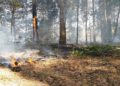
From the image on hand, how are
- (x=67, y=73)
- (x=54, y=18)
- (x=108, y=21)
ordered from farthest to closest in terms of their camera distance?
(x=54, y=18) < (x=108, y=21) < (x=67, y=73)

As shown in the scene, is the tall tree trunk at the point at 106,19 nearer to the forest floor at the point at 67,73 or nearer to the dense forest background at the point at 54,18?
the dense forest background at the point at 54,18

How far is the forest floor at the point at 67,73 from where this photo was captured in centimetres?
831

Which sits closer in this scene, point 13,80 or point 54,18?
point 13,80

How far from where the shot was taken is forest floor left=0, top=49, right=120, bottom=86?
27.3 ft

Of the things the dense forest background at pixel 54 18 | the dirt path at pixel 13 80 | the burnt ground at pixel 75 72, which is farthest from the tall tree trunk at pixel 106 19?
the dirt path at pixel 13 80

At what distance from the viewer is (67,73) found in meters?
9.32

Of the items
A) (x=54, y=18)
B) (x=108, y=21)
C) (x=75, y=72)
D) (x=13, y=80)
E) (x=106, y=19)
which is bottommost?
(x=13, y=80)

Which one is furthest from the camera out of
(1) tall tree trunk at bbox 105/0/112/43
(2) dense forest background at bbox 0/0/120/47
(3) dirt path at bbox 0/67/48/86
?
(1) tall tree trunk at bbox 105/0/112/43

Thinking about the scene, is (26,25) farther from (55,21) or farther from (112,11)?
(112,11)

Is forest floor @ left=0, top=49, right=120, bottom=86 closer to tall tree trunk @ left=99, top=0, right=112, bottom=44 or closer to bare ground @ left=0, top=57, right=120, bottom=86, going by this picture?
bare ground @ left=0, top=57, right=120, bottom=86

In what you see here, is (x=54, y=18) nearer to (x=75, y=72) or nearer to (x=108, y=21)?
(x=108, y=21)

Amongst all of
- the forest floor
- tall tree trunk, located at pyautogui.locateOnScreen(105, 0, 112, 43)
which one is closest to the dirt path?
the forest floor

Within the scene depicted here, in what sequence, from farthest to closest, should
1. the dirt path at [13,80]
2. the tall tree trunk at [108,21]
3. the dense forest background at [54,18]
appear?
1. the tall tree trunk at [108,21]
2. the dense forest background at [54,18]
3. the dirt path at [13,80]

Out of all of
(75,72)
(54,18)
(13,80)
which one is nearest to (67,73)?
(75,72)
